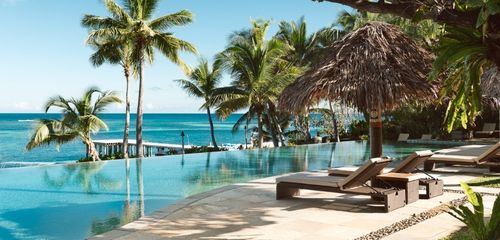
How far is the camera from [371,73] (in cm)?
756

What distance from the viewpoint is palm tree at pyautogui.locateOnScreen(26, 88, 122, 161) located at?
1772 centimetres

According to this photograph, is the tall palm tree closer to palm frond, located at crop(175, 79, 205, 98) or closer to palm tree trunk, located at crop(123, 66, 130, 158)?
palm frond, located at crop(175, 79, 205, 98)

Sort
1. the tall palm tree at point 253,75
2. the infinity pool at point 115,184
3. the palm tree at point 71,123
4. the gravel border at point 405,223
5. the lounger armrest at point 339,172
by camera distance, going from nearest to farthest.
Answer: the gravel border at point 405,223
the infinity pool at point 115,184
the lounger armrest at point 339,172
the palm tree at point 71,123
the tall palm tree at point 253,75

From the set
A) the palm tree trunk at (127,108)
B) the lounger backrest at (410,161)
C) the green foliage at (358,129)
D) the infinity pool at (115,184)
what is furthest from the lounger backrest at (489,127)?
the lounger backrest at (410,161)

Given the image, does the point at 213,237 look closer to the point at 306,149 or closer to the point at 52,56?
the point at 306,149

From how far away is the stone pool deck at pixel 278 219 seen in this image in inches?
200

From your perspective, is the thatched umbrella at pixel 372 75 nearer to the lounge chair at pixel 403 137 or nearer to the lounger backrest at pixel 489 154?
the lounger backrest at pixel 489 154

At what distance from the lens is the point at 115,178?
34.4 feet

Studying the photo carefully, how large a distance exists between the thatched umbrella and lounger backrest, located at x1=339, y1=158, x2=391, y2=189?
1.53 meters

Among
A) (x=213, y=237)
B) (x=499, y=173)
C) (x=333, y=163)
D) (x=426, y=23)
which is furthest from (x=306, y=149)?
(x=213, y=237)

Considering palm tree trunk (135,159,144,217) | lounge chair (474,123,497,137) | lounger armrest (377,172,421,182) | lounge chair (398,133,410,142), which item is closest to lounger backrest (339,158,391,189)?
lounger armrest (377,172,421,182)

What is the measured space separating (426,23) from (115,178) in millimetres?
13041

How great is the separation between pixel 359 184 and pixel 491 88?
1186 centimetres

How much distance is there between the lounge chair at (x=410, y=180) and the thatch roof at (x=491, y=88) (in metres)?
8.60
